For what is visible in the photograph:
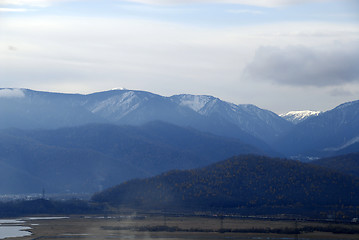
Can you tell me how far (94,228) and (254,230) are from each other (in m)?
33.6

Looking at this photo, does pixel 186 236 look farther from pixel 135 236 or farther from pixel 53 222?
pixel 53 222

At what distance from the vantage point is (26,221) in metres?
193

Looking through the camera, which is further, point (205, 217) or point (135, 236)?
point (205, 217)

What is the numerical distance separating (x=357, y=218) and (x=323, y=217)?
917 centimetres

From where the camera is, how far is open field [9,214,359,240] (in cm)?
15325

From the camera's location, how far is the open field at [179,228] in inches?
6033

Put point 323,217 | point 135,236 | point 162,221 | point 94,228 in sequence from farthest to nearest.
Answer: point 323,217 → point 162,221 → point 94,228 → point 135,236

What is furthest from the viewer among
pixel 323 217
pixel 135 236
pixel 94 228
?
pixel 323 217

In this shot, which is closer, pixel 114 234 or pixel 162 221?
pixel 114 234

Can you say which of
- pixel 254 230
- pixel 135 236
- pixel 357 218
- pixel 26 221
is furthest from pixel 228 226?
pixel 26 221

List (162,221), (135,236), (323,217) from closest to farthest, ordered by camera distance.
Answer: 1. (135,236)
2. (162,221)
3. (323,217)

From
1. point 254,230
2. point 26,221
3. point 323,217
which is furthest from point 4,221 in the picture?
point 323,217

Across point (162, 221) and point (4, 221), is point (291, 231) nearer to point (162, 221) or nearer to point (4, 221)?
point (162, 221)

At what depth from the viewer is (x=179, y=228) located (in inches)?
6540
